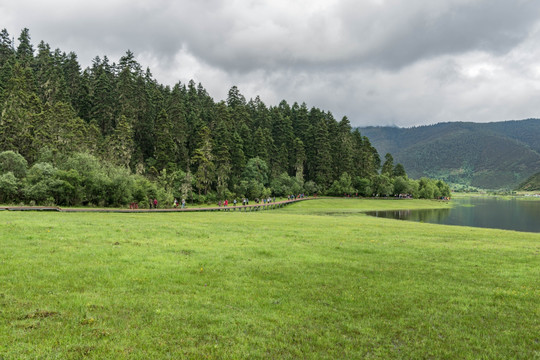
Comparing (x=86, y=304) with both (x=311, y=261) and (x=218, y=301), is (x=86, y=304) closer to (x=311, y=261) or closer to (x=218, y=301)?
(x=218, y=301)

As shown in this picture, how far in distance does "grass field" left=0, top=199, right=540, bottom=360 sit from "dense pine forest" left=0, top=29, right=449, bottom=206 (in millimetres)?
37235

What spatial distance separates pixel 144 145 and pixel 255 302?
89.4 meters

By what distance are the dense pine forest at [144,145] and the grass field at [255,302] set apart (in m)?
37.2

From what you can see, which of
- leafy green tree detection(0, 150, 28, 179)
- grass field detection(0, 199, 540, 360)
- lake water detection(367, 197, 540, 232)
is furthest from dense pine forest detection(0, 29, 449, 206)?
grass field detection(0, 199, 540, 360)

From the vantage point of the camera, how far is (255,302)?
8.81 meters

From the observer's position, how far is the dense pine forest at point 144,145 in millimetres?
48438

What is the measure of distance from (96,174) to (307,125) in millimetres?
94184

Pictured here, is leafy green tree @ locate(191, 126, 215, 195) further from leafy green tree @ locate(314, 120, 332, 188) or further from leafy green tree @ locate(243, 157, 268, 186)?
leafy green tree @ locate(314, 120, 332, 188)

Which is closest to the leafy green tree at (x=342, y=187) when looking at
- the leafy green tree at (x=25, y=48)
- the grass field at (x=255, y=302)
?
the grass field at (x=255, y=302)

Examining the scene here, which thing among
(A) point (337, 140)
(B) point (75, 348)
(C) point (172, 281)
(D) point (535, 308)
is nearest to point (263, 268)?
(C) point (172, 281)

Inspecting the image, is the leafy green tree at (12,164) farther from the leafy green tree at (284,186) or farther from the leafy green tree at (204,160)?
the leafy green tree at (284,186)

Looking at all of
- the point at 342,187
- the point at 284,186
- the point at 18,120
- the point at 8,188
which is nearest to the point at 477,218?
the point at 342,187

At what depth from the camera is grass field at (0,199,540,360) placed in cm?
658

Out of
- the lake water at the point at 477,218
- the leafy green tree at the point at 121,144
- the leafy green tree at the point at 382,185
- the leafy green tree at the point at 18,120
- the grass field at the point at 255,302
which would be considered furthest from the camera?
the leafy green tree at the point at 382,185
